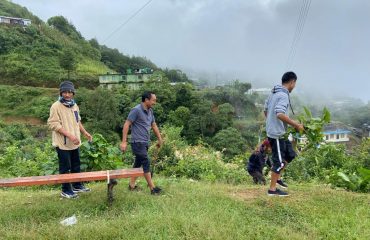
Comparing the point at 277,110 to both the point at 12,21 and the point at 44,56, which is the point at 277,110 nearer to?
the point at 44,56

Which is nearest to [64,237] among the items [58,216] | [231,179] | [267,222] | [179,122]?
[58,216]

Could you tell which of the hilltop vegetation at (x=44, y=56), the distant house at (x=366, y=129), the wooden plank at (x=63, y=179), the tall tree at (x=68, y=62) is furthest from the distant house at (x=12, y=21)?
the wooden plank at (x=63, y=179)

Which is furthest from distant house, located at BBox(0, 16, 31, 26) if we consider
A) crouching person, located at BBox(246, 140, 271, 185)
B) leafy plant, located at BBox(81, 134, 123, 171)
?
crouching person, located at BBox(246, 140, 271, 185)

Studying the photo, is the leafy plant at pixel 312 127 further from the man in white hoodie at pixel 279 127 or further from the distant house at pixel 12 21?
the distant house at pixel 12 21

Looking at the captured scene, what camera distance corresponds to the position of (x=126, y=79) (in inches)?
2096

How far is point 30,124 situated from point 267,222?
39.6 metres

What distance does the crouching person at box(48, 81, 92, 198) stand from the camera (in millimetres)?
4742

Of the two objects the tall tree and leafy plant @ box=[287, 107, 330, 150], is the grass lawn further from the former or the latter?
the tall tree

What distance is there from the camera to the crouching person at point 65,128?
4742mm

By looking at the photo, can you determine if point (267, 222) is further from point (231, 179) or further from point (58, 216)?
point (231, 179)

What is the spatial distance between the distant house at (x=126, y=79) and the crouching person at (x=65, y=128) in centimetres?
4568

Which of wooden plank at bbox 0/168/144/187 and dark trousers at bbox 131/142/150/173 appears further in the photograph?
dark trousers at bbox 131/142/150/173

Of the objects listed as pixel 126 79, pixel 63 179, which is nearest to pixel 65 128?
pixel 63 179

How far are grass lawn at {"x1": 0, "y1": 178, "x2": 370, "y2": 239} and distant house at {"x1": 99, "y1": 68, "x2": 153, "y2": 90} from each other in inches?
1810
